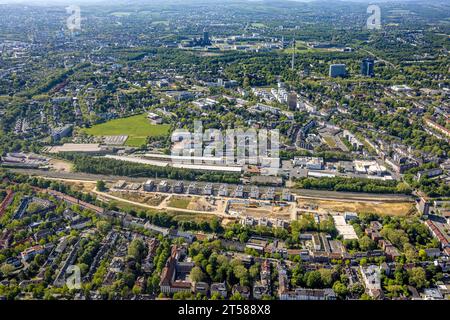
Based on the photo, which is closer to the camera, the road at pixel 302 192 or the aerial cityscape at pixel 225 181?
the aerial cityscape at pixel 225 181

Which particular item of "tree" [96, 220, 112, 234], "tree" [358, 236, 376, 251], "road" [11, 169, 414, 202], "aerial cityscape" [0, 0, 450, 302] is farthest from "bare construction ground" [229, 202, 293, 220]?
"tree" [96, 220, 112, 234]

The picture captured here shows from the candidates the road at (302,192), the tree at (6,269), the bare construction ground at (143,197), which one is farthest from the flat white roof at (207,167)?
the tree at (6,269)

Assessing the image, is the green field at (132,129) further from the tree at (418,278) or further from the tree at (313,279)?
the tree at (418,278)

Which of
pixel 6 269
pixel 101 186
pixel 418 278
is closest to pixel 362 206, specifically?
pixel 418 278

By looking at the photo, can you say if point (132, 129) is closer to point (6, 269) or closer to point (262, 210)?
point (262, 210)

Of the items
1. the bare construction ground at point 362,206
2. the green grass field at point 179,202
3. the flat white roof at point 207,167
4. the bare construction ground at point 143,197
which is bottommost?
the bare construction ground at point 143,197
